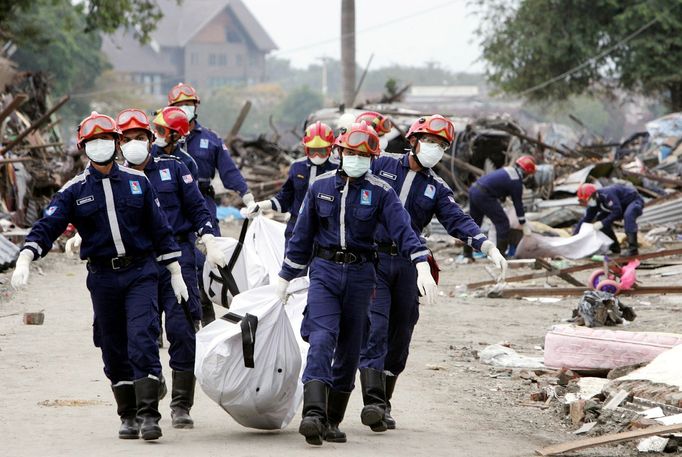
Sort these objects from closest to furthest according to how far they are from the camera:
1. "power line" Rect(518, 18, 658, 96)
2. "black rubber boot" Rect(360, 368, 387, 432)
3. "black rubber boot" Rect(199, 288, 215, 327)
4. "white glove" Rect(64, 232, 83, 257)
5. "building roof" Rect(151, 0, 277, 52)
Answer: "black rubber boot" Rect(360, 368, 387, 432) → "white glove" Rect(64, 232, 83, 257) → "black rubber boot" Rect(199, 288, 215, 327) → "power line" Rect(518, 18, 658, 96) → "building roof" Rect(151, 0, 277, 52)

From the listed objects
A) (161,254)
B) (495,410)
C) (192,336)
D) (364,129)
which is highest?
(364,129)

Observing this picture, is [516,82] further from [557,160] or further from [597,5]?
[557,160]

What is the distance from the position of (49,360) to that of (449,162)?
1790cm

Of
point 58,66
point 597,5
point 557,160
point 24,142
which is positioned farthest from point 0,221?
point 58,66

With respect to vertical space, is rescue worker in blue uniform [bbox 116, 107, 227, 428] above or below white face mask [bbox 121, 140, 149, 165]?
below

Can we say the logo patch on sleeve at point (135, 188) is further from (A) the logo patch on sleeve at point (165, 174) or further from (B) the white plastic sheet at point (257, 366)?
(A) the logo patch on sleeve at point (165, 174)

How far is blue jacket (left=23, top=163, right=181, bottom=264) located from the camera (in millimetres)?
7645

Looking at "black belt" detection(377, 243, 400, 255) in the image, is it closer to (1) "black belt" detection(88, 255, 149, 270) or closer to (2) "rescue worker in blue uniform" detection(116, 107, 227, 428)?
(2) "rescue worker in blue uniform" detection(116, 107, 227, 428)

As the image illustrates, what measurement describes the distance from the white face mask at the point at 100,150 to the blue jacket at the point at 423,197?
6.21 ft

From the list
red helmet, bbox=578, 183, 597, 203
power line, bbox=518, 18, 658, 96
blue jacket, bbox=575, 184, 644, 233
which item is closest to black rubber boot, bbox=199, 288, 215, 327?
blue jacket, bbox=575, 184, 644, 233

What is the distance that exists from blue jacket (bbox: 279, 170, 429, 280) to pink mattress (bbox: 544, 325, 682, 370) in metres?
3.12

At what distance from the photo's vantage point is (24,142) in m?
25.2

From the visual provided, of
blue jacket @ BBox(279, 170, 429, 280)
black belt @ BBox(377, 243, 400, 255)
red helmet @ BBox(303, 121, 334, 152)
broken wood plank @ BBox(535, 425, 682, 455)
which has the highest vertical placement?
red helmet @ BBox(303, 121, 334, 152)

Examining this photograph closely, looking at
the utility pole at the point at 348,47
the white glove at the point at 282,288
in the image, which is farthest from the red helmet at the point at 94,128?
the utility pole at the point at 348,47
